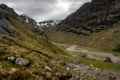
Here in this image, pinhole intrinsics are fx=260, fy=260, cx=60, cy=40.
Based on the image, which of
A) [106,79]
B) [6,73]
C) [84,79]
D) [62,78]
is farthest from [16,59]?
[106,79]

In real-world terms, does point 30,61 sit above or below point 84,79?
above

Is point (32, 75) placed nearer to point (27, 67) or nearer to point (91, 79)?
point (27, 67)

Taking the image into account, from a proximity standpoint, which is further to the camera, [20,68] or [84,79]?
[84,79]

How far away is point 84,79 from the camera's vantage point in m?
63.8

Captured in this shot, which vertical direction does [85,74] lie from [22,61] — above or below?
below

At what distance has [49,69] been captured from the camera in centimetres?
5759

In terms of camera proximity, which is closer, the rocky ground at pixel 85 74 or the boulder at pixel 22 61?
the boulder at pixel 22 61

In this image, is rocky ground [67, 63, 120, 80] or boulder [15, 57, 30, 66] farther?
rocky ground [67, 63, 120, 80]

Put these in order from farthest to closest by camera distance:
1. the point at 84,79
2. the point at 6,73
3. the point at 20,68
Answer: the point at 84,79 → the point at 20,68 → the point at 6,73

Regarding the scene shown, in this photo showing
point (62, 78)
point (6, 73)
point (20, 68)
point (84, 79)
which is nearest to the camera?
point (6, 73)

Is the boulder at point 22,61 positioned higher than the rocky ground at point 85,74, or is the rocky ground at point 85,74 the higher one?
the boulder at point 22,61

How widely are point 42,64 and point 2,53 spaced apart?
9.43 m

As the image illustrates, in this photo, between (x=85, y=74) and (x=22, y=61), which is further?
(x=85, y=74)

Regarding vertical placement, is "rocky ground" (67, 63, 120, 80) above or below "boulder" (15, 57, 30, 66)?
below
